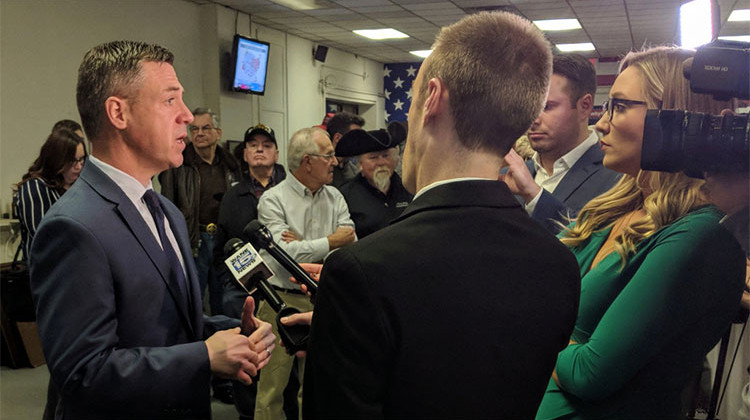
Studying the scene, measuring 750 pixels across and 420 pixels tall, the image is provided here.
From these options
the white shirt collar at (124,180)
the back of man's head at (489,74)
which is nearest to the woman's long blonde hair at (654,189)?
the back of man's head at (489,74)

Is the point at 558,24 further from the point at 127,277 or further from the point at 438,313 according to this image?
the point at 438,313

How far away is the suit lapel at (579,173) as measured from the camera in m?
2.09

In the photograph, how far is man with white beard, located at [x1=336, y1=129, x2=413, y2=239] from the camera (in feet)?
Result: 10.7

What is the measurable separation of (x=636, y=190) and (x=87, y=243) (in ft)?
3.87

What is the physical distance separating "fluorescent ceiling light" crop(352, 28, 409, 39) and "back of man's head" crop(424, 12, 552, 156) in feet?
26.4

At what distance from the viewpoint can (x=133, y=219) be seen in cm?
129

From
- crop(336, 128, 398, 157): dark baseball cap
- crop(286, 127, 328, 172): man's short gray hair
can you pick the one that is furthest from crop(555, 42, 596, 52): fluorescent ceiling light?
crop(286, 127, 328, 172): man's short gray hair

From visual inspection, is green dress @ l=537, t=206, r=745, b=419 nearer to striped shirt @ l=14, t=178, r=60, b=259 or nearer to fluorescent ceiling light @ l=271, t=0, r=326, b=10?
striped shirt @ l=14, t=178, r=60, b=259

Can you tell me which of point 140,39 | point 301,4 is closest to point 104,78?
point 140,39

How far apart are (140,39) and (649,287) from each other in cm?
596

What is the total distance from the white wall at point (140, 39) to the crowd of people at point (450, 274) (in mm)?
3923

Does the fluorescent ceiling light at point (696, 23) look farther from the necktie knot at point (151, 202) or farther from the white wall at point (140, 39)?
the white wall at point (140, 39)

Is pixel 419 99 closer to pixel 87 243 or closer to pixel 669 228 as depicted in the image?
pixel 669 228

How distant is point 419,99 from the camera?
0.94 metres
